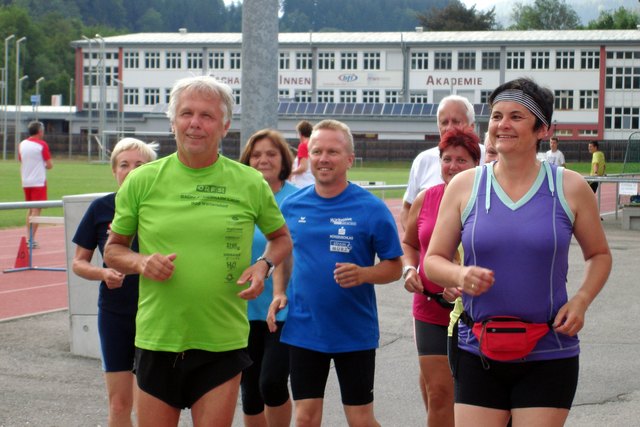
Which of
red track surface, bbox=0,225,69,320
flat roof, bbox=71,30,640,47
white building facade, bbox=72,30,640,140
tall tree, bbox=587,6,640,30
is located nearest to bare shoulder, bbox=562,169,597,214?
red track surface, bbox=0,225,69,320

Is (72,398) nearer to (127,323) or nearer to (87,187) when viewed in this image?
(127,323)

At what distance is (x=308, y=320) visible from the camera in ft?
18.4

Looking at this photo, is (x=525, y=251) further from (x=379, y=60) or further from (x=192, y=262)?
(x=379, y=60)

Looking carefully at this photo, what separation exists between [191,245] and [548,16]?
517 feet

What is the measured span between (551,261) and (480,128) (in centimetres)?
9325

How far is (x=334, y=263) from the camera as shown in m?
5.60

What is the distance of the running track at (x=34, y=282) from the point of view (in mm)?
12274

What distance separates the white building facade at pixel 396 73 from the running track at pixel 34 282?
242 ft

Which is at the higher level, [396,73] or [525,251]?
[396,73]

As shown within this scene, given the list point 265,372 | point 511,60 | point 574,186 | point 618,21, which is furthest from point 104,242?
point 618,21

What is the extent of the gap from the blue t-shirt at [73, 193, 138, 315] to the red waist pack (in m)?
2.21

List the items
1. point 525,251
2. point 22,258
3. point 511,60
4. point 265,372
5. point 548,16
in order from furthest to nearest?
point 548,16, point 511,60, point 22,258, point 265,372, point 525,251

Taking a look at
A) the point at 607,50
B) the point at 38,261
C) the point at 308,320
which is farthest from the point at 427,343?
the point at 607,50

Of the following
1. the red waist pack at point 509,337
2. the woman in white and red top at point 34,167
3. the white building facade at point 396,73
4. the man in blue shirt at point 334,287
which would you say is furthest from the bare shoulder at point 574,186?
the white building facade at point 396,73
